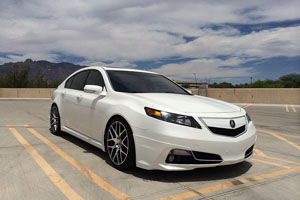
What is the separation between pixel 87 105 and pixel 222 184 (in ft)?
8.13

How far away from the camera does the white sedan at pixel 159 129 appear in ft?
9.98

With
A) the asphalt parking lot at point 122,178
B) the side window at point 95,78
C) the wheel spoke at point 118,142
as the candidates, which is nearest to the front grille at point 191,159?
the asphalt parking lot at point 122,178

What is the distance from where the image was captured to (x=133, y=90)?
4039 millimetres

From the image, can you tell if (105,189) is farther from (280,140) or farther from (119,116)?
(280,140)

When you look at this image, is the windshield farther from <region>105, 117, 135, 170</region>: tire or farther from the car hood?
<region>105, 117, 135, 170</region>: tire

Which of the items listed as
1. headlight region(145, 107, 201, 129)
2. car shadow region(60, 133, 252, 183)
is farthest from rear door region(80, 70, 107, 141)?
headlight region(145, 107, 201, 129)

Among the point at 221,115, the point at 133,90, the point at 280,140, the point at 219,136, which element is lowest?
the point at 280,140

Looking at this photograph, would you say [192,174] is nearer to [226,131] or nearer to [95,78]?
[226,131]

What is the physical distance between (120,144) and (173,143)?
2.86 ft

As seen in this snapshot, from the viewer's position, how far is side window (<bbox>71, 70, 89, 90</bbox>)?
503 cm

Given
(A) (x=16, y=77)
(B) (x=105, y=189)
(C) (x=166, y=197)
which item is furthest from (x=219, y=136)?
(A) (x=16, y=77)

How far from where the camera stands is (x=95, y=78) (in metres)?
4.64

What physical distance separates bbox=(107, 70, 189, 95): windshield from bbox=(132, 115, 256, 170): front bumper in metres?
1.05

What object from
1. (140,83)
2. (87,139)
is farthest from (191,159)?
(87,139)
